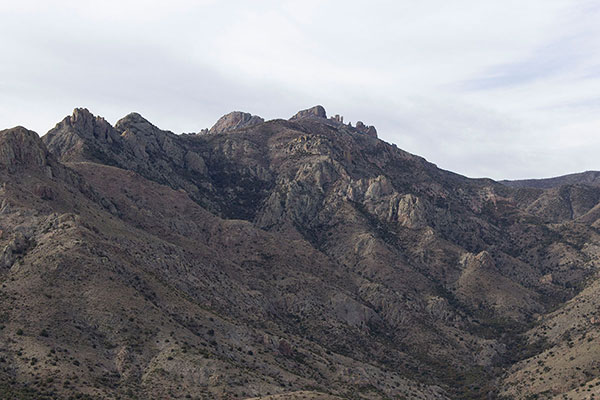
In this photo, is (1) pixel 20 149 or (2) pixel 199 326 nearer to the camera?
(2) pixel 199 326

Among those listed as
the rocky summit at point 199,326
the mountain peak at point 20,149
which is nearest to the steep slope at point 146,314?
the rocky summit at point 199,326

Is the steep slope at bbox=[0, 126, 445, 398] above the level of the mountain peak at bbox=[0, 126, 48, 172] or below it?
below

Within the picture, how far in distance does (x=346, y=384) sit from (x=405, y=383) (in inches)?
957

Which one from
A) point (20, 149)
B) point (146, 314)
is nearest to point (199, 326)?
point (146, 314)

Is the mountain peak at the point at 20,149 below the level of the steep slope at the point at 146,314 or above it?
above

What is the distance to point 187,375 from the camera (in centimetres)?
10394

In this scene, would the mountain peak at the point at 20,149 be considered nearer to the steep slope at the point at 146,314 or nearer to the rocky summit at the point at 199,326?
the rocky summit at the point at 199,326

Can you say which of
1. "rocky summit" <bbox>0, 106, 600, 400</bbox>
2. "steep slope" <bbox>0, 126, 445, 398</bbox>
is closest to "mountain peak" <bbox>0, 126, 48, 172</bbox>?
"rocky summit" <bbox>0, 106, 600, 400</bbox>

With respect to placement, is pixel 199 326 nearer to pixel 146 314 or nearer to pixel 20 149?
pixel 146 314

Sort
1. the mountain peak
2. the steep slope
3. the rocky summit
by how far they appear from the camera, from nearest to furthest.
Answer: the steep slope, the rocky summit, the mountain peak

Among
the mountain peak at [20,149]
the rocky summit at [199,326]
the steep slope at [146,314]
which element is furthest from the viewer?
the mountain peak at [20,149]

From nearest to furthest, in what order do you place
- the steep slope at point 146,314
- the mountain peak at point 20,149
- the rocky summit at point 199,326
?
the steep slope at point 146,314 < the rocky summit at point 199,326 < the mountain peak at point 20,149

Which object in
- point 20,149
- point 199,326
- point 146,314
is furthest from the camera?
point 20,149

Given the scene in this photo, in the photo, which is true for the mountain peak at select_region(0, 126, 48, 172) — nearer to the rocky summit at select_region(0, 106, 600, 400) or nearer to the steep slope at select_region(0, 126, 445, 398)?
the rocky summit at select_region(0, 106, 600, 400)
